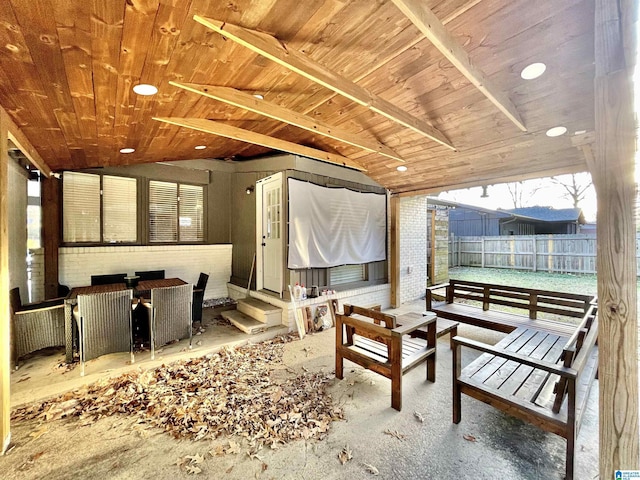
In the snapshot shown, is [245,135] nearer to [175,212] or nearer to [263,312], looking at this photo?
[263,312]

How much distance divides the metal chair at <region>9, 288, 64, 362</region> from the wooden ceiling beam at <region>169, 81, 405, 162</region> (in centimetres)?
311

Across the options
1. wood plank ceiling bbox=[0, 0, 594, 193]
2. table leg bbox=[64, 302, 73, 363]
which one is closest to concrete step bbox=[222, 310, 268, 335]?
table leg bbox=[64, 302, 73, 363]

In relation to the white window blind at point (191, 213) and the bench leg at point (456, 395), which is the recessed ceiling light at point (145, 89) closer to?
the bench leg at point (456, 395)

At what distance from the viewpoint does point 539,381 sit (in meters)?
2.46

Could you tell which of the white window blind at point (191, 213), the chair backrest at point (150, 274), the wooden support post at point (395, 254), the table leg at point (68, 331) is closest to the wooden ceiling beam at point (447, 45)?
the wooden support post at point (395, 254)

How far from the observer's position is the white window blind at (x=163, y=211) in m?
5.89

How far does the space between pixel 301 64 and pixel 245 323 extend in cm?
386

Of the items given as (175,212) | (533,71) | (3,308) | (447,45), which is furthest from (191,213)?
(533,71)

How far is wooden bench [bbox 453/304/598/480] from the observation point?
1.82m

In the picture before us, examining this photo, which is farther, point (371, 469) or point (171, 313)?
point (171, 313)

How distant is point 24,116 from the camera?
239 centimetres

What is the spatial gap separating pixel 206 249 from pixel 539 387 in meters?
6.35

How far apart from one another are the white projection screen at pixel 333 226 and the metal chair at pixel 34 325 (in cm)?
306

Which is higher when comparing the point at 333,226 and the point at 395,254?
the point at 333,226
